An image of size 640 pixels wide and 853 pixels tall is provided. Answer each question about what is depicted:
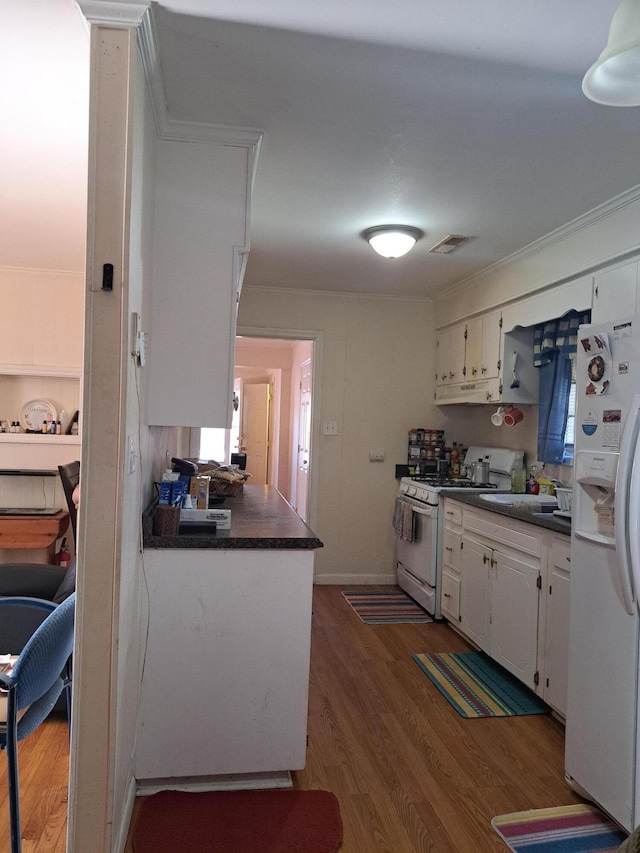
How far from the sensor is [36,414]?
4.69 metres

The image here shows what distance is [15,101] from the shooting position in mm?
2152

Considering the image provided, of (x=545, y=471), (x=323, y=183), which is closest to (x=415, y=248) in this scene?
(x=323, y=183)

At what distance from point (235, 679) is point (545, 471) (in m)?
2.59

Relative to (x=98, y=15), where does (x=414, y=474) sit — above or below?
below

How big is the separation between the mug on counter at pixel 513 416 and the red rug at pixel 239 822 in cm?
275

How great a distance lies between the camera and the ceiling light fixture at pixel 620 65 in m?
1.33

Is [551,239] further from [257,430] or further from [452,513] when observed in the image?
[257,430]

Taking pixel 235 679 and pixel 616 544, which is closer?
pixel 616 544

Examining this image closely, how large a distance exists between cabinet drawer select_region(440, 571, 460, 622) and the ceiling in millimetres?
2118

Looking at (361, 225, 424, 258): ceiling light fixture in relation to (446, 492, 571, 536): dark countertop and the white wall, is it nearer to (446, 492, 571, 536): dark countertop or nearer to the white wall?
the white wall

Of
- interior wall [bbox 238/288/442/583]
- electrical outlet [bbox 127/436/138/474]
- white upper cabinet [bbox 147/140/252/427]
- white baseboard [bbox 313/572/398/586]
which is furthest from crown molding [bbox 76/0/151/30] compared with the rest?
white baseboard [bbox 313/572/398/586]

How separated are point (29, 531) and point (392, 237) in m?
3.14

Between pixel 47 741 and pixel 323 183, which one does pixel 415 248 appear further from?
pixel 47 741

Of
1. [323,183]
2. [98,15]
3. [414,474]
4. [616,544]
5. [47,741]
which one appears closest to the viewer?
[98,15]
